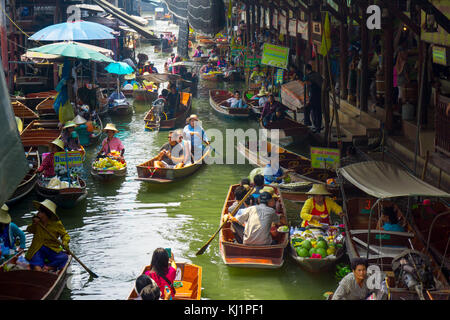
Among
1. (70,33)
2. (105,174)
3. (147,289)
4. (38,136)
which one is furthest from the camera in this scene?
(70,33)

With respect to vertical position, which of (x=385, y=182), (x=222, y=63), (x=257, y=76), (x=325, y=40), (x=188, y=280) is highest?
(x=325, y=40)

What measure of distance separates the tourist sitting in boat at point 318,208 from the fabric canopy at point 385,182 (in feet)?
2.70

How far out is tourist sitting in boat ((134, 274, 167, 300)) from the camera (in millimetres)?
6055

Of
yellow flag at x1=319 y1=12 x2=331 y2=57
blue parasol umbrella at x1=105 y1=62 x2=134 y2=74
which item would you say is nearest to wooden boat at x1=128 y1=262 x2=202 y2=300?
yellow flag at x1=319 y1=12 x2=331 y2=57

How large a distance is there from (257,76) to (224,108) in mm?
5814

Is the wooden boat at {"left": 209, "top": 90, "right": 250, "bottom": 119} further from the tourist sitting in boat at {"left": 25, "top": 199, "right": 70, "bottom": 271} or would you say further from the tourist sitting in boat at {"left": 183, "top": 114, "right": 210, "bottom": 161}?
the tourist sitting in boat at {"left": 25, "top": 199, "right": 70, "bottom": 271}

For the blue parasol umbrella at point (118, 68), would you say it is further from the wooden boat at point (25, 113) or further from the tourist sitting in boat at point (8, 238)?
the tourist sitting in boat at point (8, 238)

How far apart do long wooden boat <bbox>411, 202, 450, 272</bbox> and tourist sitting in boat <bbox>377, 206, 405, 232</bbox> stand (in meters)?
0.23

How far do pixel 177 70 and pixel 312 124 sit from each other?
391 inches

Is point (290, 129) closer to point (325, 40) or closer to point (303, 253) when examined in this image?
point (325, 40)

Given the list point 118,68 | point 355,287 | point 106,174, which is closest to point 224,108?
point 118,68

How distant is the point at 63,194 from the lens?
38.6 ft
